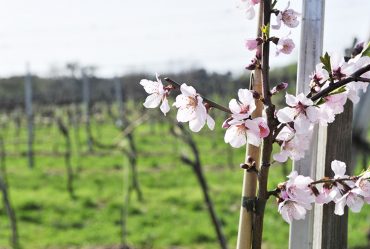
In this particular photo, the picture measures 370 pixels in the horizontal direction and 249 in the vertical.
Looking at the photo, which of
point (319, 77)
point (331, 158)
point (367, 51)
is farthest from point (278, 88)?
point (331, 158)

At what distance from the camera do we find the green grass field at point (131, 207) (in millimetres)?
7121

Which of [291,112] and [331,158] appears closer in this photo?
[291,112]

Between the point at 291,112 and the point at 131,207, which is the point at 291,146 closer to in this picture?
the point at 291,112

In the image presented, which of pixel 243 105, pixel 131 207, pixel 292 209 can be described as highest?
pixel 243 105

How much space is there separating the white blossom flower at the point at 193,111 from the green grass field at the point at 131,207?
4683mm

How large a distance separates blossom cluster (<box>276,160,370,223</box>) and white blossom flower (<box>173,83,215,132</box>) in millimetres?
230

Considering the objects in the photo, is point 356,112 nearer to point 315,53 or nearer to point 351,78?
point 315,53

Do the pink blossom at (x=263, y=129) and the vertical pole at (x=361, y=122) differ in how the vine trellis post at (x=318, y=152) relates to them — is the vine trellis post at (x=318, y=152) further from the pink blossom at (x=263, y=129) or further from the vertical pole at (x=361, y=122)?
the vertical pole at (x=361, y=122)

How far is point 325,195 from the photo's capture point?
3.95 ft

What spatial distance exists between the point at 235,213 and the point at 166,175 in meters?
3.84

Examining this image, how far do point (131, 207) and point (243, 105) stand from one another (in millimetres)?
7862

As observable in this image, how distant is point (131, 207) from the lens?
874 cm

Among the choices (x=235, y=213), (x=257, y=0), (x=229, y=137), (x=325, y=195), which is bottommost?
(x=235, y=213)

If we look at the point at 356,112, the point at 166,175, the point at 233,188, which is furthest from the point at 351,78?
the point at 166,175
